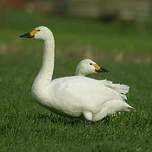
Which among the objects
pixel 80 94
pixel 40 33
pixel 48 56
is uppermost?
pixel 40 33

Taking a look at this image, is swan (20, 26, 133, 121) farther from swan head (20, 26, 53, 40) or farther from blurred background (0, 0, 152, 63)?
blurred background (0, 0, 152, 63)

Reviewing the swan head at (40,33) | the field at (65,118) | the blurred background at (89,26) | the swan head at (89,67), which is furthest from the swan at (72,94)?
the blurred background at (89,26)

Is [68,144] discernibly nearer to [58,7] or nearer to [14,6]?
[58,7]

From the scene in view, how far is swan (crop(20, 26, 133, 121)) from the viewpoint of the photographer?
985cm

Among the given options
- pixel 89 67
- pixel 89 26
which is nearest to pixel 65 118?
pixel 89 67

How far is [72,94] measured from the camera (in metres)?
9.84

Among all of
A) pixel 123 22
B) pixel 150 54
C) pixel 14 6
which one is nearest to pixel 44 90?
pixel 150 54

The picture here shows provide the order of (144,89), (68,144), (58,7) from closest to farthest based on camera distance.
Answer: (68,144) < (144,89) < (58,7)

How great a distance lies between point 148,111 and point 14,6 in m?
72.7

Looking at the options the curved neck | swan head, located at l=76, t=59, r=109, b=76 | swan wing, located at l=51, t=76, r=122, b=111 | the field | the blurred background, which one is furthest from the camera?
the blurred background

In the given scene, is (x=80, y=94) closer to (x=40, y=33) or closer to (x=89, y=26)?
(x=40, y=33)

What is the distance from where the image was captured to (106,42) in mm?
43844

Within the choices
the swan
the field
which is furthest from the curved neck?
the field

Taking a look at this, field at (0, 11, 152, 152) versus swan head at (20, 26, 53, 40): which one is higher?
swan head at (20, 26, 53, 40)
